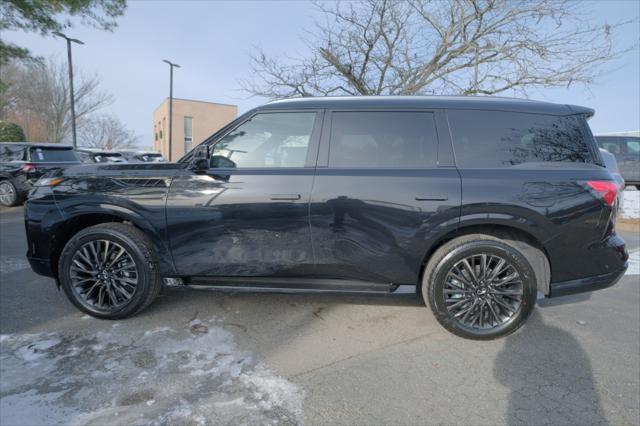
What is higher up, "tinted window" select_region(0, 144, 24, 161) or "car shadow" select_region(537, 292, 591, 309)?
"tinted window" select_region(0, 144, 24, 161)

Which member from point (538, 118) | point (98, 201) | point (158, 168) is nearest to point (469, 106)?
point (538, 118)

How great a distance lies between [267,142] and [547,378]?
9.00ft


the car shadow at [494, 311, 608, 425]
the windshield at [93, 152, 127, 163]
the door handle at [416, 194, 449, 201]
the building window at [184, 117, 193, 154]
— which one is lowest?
the car shadow at [494, 311, 608, 425]

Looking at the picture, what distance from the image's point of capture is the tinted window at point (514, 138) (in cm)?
294

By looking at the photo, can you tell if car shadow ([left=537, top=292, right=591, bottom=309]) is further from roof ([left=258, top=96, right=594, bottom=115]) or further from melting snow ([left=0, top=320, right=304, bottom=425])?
melting snow ([left=0, top=320, right=304, bottom=425])

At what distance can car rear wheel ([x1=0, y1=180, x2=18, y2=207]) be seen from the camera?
9.17 m

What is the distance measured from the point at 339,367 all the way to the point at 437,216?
4.49ft

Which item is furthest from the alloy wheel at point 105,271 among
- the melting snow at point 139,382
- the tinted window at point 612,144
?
the tinted window at point 612,144

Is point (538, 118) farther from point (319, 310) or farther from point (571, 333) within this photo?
point (319, 310)

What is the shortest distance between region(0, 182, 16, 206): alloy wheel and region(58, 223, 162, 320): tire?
8297 mm

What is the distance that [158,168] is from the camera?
122 inches

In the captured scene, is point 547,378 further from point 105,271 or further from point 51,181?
point 51,181

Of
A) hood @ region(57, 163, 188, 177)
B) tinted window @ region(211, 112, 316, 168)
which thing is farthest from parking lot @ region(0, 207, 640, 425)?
tinted window @ region(211, 112, 316, 168)

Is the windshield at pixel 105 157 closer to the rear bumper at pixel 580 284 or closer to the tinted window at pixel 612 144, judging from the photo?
the rear bumper at pixel 580 284
